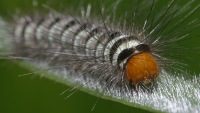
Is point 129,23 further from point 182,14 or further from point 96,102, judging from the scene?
point 96,102

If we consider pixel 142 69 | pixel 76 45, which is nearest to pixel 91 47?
pixel 76 45

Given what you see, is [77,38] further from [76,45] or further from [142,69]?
[142,69]

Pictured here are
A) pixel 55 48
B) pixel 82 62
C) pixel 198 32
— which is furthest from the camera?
pixel 55 48

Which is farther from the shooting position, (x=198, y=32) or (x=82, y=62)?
(x=82, y=62)

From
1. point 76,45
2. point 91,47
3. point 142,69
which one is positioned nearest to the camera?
point 142,69

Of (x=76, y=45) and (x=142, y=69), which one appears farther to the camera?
(x=76, y=45)

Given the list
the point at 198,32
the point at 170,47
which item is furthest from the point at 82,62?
the point at 198,32

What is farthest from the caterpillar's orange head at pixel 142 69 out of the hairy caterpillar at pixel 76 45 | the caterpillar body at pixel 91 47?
the hairy caterpillar at pixel 76 45
